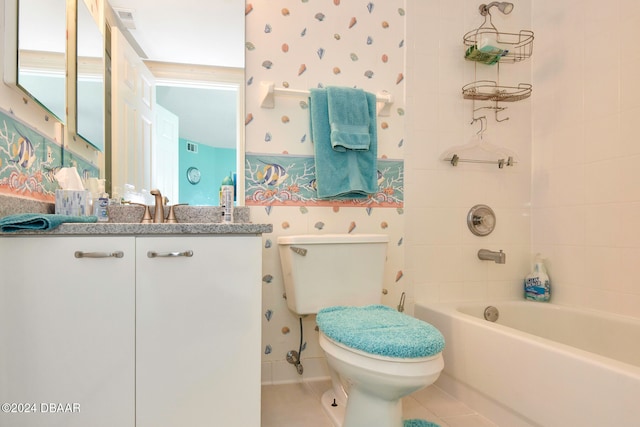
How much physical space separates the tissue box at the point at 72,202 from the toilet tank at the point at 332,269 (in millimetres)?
791

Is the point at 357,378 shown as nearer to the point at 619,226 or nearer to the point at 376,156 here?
the point at 376,156

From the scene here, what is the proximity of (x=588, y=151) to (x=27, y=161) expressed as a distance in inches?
92.4

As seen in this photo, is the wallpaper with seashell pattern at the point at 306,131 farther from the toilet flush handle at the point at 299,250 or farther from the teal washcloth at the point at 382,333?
the teal washcloth at the point at 382,333

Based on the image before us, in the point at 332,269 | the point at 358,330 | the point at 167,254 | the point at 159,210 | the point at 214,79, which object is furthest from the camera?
the point at 214,79

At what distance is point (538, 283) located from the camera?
2.19m

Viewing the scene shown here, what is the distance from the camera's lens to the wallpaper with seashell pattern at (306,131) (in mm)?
2008

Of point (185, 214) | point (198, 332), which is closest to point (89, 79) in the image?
point (185, 214)

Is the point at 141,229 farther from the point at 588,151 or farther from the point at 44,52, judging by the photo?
the point at 588,151

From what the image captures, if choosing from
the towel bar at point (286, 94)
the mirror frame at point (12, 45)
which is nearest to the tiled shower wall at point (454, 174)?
the towel bar at point (286, 94)

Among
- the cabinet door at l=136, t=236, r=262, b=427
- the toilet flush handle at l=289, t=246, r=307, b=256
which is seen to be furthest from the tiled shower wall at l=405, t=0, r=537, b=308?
the cabinet door at l=136, t=236, r=262, b=427

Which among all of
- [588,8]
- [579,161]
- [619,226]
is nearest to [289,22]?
[588,8]

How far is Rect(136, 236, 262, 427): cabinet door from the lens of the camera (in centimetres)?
122

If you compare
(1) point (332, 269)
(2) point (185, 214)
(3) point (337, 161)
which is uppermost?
(3) point (337, 161)

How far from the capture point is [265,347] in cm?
201
